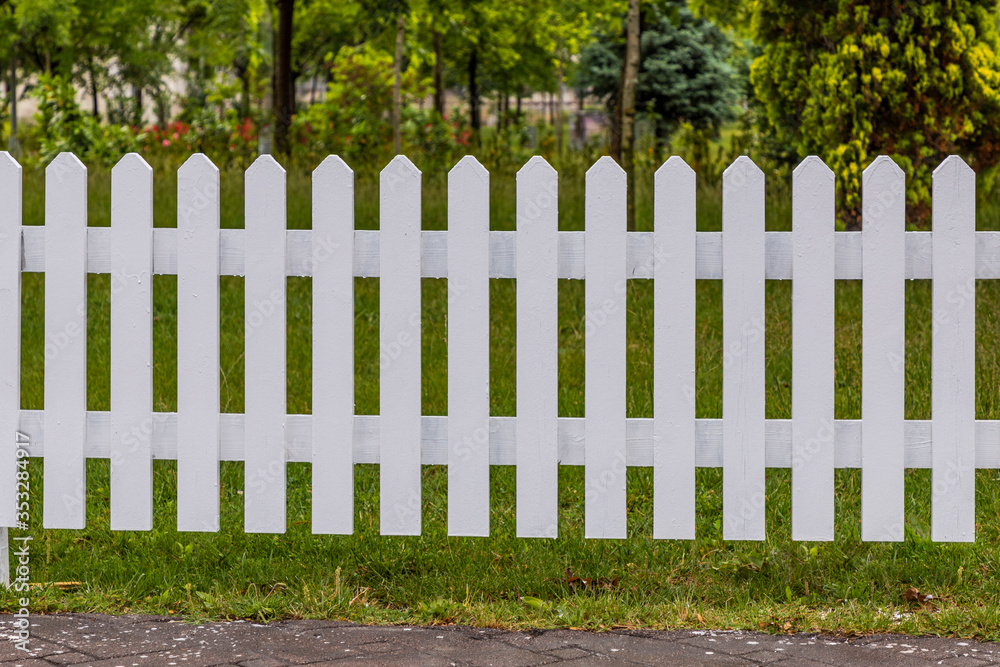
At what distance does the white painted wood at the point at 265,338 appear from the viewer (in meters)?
3.36

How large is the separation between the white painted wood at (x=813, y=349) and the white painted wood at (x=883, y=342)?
0.34ft

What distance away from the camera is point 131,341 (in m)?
3.43

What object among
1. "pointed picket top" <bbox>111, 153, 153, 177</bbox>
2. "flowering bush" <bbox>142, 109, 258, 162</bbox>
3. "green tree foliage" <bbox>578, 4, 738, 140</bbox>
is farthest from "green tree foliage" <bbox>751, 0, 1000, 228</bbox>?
"green tree foliage" <bbox>578, 4, 738, 140</bbox>

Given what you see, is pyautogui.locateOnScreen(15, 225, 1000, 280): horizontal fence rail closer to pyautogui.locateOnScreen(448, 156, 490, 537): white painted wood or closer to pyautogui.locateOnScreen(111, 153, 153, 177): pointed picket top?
pyautogui.locateOnScreen(448, 156, 490, 537): white painted wood

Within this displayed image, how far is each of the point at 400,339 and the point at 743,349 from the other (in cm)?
104

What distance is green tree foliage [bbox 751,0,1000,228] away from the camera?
7098 mm

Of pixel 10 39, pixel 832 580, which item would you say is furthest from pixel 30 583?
pixel 10 39

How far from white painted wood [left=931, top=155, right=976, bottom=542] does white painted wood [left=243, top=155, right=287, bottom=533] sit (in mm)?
1968

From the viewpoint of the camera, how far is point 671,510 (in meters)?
3.42

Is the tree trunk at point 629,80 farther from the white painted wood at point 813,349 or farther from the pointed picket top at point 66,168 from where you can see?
the pointed picket top at point 66,168

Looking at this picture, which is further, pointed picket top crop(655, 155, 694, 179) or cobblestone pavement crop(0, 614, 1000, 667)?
pointed picket top crop(655, 155, 694, 179)

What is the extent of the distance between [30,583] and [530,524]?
1.62 meters

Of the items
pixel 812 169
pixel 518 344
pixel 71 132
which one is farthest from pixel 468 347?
pixel 71 132

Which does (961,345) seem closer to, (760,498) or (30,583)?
(760,498)
